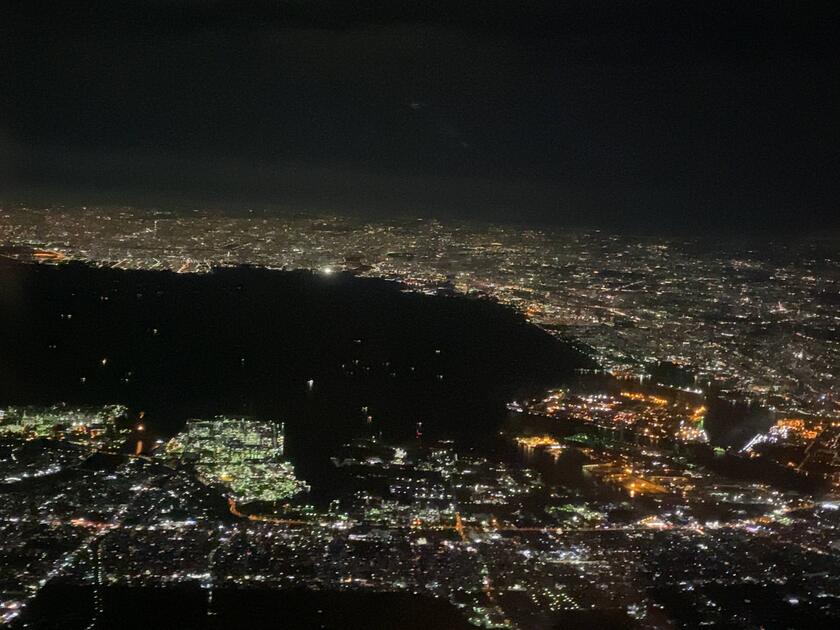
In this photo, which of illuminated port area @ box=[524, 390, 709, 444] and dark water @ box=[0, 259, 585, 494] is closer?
illuminated port area @ box=[524, 390, 709, 444]

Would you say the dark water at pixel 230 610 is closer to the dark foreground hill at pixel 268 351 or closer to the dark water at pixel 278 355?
the dark water at pixel 278 355

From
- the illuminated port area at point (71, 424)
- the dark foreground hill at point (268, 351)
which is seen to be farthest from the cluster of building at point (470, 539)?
the dark foreground hill at point (268, 351)

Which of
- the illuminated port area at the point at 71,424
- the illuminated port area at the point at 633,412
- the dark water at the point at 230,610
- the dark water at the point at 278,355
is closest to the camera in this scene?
the dark water at the point at 230,610

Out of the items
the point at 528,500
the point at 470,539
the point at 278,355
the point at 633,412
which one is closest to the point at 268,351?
the point at 278,355

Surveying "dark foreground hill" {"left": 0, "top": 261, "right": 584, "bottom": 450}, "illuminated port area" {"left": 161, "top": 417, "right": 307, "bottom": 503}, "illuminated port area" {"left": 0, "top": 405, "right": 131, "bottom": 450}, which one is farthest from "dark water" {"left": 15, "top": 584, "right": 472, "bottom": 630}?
"dark foreground hill" {"left": 0, "top": 261, "right": 584, "bottom": 450}

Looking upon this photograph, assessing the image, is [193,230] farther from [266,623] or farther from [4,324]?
[266,623]

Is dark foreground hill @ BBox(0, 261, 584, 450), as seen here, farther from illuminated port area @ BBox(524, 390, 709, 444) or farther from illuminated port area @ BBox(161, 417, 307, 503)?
illuminated port area @ BBox(524, 390, 709, 444)
